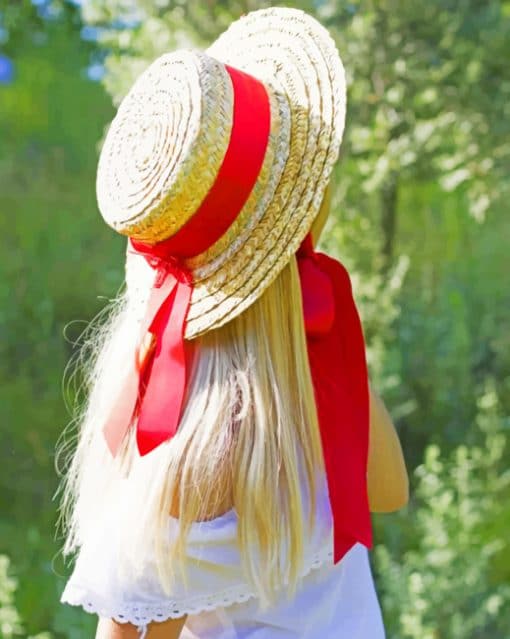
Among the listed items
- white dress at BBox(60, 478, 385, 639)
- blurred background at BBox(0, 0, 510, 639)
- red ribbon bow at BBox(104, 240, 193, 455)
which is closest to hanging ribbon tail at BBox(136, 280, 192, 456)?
red ribbon bow at BBox(104, 240, 193, 455)

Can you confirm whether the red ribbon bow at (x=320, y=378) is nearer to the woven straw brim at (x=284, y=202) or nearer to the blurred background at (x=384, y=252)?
the woven straw brim at (x=284, y=202)

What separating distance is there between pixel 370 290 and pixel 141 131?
148 centimetres

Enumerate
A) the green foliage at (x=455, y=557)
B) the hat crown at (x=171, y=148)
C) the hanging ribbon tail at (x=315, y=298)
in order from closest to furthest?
1. the hat crown at (x=171, y=148)
2. the hanging ribbon tail at (x=315, y=298)
3. the green foliage at (x=455, y=557)

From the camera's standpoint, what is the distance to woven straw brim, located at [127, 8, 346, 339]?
130 cm

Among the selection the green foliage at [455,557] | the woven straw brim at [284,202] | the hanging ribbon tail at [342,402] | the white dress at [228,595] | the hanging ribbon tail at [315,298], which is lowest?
the green foliage at [455,557]

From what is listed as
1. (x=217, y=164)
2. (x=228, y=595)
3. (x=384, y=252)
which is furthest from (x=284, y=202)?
(x=384, y=252)

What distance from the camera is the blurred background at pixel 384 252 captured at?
2.70 metres

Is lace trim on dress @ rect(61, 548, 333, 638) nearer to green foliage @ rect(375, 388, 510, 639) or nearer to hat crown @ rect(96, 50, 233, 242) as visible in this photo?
hat crown @ rect(96, 50, 233, 242)

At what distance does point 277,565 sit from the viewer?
1.32m

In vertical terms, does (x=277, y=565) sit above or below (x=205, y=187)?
below

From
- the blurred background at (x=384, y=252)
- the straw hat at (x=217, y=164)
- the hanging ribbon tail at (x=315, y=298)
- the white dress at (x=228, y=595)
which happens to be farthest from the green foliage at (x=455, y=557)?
the straw hat at (x=217, y=164)

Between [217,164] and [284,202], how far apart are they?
0.30 ft

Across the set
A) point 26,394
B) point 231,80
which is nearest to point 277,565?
point 231,80

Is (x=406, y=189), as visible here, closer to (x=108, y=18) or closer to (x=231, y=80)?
(x=108, y=18)
